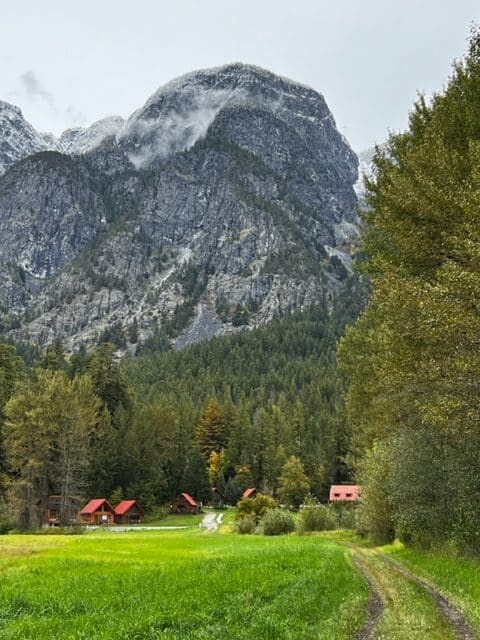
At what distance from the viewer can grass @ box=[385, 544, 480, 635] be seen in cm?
1605

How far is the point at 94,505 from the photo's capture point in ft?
293

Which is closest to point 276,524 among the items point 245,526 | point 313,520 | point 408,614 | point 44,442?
point 313,520

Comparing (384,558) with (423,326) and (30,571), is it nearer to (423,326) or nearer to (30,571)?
(423,326)

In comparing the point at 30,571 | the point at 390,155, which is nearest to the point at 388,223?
the point at 390,155

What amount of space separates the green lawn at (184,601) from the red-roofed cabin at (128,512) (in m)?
69.5

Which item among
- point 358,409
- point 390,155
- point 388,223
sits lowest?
point 358,409

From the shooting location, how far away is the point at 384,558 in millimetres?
32344

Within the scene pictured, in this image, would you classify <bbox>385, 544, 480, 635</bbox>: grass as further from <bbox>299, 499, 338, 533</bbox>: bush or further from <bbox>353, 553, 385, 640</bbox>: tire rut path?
<bbox>299, 499, 338, 533</bbox>: bush

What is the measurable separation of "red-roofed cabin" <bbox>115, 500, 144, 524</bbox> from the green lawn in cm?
6947

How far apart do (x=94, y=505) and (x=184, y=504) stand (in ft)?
80.3

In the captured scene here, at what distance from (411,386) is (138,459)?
83065 mm

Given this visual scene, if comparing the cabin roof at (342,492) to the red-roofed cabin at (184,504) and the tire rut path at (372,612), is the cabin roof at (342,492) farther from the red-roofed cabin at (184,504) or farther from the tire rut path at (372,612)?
the tire rut path at (372,612)

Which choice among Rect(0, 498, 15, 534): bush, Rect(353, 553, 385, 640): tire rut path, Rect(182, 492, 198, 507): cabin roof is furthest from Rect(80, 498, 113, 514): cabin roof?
Result: Rect(353, 553, 385, 640): tire rut path

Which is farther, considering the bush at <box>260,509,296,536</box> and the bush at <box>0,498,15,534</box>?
the bush at <box>0,498,15,534</box>
